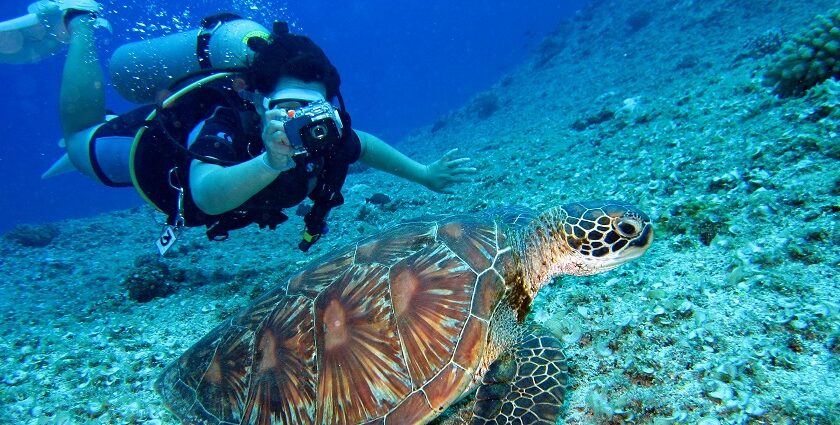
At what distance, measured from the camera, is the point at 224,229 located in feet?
13.0

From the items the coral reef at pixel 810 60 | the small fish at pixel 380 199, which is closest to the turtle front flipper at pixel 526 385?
the coral reef at pixel 810 60

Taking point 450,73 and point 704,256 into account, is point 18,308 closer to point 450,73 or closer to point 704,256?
point 704,256

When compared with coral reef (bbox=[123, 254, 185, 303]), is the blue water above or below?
above

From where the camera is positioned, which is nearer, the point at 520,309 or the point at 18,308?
the point at 520,309

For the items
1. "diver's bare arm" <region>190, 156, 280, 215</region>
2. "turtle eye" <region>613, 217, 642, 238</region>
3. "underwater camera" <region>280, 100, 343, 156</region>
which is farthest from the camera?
"diver's bare arm" <region>190, 156, 280, 215</region>

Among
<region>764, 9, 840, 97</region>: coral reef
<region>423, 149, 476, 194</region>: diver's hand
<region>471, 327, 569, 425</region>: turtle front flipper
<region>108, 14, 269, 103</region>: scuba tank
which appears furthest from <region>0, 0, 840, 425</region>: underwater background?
<region>108, 14, 269, 103</region>: scuba tank

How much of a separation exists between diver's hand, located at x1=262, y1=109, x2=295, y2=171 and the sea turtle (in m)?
0.84

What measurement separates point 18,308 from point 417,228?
17.7 feet

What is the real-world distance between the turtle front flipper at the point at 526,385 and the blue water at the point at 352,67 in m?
27.0

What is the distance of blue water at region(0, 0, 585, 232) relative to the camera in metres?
45.2

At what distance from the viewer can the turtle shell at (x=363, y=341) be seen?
7.09 feet

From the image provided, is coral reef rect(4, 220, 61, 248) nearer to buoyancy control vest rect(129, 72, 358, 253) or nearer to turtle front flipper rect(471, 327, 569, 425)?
buoyancy control vest rect(129, 72, 358, 253)

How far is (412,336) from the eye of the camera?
2.24 m

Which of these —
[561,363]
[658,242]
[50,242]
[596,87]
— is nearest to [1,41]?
[50,242]
